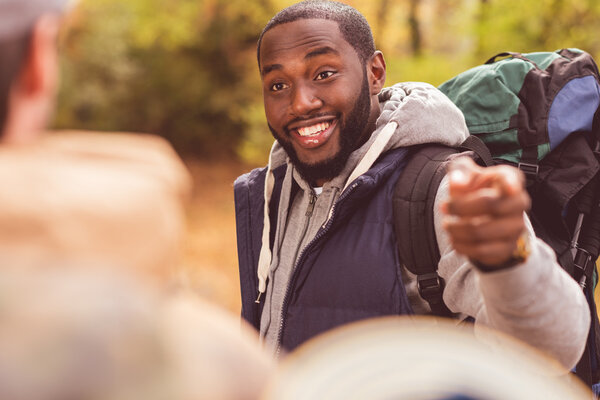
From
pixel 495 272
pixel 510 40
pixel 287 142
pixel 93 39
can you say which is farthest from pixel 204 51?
pixel 495 272

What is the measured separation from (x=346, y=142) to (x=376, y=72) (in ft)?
1.44

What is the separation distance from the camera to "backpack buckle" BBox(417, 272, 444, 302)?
180 centimetres

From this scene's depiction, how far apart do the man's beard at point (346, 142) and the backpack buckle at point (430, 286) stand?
69cm

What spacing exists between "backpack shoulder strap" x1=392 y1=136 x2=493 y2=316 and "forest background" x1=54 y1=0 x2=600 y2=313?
5.96 m

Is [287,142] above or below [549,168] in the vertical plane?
above

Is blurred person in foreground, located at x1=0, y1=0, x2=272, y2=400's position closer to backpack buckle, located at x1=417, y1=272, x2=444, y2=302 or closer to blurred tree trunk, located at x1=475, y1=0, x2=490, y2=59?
backpack buckle, located at x1=417, y1=272, x2=444, y2=302

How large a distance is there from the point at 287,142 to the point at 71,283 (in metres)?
1.79

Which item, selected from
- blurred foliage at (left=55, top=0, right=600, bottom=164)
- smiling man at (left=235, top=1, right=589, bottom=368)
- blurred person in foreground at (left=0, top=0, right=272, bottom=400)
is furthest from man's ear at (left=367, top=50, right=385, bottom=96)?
blurred foliage at (left=55, top=0, right=600, bottom=164)

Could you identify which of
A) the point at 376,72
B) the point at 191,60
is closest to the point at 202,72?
the point at 191,60

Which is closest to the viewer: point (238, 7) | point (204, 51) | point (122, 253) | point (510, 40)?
point (122, 253)

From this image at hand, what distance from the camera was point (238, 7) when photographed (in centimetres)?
1079

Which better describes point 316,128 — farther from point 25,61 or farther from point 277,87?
point 25,61

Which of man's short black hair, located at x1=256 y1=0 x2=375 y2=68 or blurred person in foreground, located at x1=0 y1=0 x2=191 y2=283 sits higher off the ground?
man's short black hair, located at x1=256 y1=0 x2=375 y2=68

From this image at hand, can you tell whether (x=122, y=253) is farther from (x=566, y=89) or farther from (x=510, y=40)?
(x=510, y=40)
